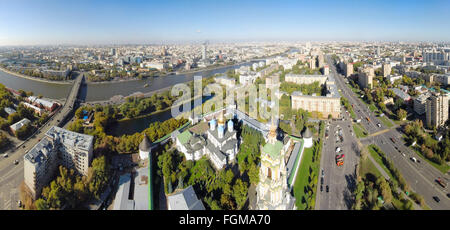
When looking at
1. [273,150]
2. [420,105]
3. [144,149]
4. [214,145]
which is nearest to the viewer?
[273,150]

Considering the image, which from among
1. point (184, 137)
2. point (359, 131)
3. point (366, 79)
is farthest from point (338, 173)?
point (366, 79)

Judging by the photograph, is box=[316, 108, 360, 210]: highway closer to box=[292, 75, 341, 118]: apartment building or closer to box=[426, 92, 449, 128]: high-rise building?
box=[292, 75, 341, 118]: apartment building

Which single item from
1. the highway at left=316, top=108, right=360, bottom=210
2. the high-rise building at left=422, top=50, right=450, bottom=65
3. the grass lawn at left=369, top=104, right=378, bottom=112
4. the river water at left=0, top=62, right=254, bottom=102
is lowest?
the highway at left=316, top=108, right=360, bottom=210

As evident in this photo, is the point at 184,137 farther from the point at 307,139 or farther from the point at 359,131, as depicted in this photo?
the point at 359,131

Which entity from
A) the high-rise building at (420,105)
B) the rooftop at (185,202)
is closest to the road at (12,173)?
the rooftop at (185,202)

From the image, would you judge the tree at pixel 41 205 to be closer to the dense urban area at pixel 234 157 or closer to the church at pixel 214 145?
the dense urban area at pixel 234 157

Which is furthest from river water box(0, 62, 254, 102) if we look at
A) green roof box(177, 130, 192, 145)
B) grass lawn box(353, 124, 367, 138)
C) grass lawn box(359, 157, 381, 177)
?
grass lawn box(359, 157, 381, 177)

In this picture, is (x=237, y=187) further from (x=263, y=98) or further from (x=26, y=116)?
(x=26, y=116)

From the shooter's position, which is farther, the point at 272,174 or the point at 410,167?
the point at 410,167
